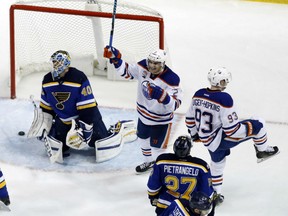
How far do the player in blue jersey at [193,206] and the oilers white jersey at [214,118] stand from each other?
2.47ft

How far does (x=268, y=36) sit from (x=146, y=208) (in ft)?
11.9

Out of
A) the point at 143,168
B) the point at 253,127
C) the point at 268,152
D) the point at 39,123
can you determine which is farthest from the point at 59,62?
the point at 268,152

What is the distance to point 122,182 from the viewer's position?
200 inches

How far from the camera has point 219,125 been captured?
4.59m

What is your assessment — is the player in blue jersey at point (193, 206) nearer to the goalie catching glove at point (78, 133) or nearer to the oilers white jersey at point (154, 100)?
the oilers white jersey at point (154, 100)

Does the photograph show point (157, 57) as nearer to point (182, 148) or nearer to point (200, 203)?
point (182, 148)

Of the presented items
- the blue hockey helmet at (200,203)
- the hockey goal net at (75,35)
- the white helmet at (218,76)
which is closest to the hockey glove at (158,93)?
the white helmet at (218,76)

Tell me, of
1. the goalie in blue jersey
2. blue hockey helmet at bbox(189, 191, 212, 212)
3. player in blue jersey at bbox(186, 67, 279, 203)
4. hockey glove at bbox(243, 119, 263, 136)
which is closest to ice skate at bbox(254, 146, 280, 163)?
player in blue jersey at bbox(186, 67, 279, 203)

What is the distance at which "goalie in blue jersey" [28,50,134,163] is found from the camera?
5.11 m

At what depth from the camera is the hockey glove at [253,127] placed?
4582 millimetres

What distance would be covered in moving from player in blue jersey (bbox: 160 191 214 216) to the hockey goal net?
8.58 ft

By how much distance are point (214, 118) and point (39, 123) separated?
1310mm

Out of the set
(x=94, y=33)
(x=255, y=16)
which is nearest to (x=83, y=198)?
(x=94, y=33)

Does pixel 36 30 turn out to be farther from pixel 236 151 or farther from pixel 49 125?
pixel 236 151
